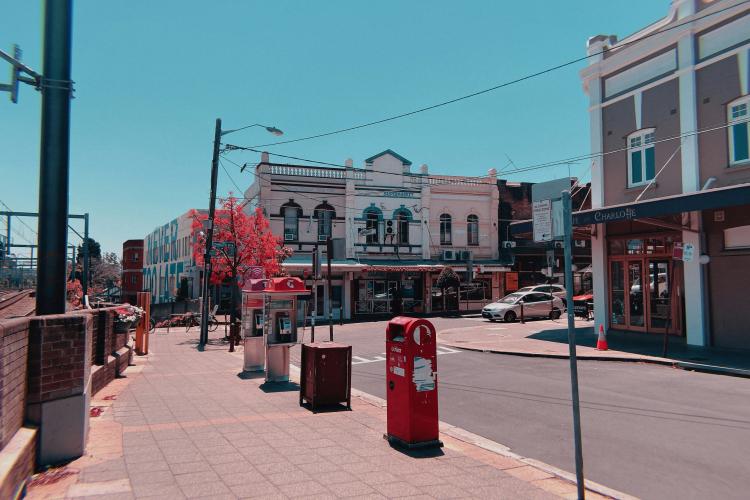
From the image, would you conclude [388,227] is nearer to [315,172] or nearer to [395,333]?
[315,172]

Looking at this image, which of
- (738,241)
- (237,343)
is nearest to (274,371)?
(237,343)

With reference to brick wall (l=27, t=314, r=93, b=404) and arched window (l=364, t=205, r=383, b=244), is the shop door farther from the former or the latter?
arched window (l=364, t=205, r=383, b=244)

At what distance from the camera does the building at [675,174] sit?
1500cm

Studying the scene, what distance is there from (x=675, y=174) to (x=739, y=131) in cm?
204

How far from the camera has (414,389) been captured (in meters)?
6.78

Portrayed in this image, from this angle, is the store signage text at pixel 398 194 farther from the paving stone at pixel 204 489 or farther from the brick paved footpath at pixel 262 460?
the paving stone at pixel 204 489

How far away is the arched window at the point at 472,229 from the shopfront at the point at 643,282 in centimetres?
1854

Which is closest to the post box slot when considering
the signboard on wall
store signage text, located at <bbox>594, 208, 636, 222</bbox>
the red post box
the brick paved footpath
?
the red post box

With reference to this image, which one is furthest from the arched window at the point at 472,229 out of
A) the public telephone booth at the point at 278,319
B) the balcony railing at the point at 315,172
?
the public telephone booth at the point at 278,319

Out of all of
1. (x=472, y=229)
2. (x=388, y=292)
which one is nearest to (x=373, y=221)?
(x=388, y=292)

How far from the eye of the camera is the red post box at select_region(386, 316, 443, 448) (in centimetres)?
670

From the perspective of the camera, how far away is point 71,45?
6.90m

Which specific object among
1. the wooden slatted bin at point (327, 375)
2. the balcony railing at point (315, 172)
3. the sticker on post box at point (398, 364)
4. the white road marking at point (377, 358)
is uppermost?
the balcony railing at point (315, 172)

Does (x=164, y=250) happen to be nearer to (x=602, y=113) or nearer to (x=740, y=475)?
(x=602, y=113)
